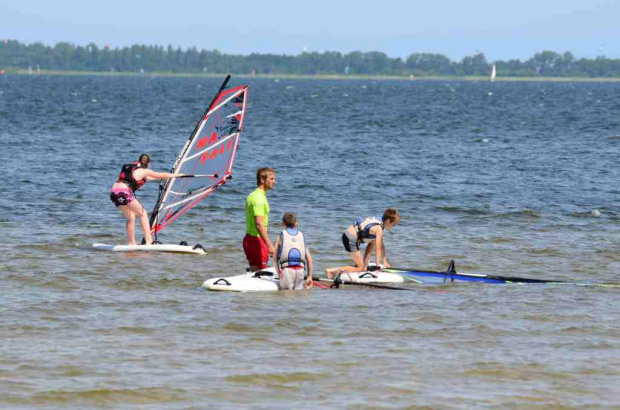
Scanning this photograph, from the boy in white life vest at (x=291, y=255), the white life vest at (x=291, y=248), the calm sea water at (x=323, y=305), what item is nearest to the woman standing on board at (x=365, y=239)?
the calm sea water at (x=323, y=305)

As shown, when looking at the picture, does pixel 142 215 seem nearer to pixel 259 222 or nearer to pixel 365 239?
pixel 259 222

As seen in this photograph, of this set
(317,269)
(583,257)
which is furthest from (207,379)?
(583,257)

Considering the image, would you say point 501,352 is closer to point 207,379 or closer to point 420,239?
point 207,379

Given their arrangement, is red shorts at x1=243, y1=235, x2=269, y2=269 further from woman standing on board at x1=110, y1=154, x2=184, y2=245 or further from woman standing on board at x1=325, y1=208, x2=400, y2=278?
woman standing on board at x1=110, y1=154, x2=184, y2=245

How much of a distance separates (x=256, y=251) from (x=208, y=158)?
4404 millimetres

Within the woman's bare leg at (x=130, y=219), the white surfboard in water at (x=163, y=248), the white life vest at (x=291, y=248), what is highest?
the white life vest at (x=291, y=248)

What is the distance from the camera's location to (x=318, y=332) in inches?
497

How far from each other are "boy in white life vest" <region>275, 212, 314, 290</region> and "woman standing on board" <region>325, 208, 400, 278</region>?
49.0 inches

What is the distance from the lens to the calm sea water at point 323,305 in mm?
10406

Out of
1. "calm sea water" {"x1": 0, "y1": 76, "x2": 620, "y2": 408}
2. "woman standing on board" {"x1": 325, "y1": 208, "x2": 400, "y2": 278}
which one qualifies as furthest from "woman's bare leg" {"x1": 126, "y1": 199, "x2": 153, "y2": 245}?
Answer: "woman standing on board" {"x1": 325, "y1": 208, "x2": 400, "y2": 278}

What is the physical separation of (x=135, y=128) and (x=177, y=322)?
1952 inches

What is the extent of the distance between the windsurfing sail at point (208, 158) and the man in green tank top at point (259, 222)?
3.84 m

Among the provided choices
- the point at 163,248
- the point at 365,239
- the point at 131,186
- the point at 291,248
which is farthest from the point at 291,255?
the point at 131,186

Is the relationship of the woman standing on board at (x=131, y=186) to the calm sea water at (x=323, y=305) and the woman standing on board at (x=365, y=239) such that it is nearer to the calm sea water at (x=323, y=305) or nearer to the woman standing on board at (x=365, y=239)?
the calm sea water at (x=323, y=305)
